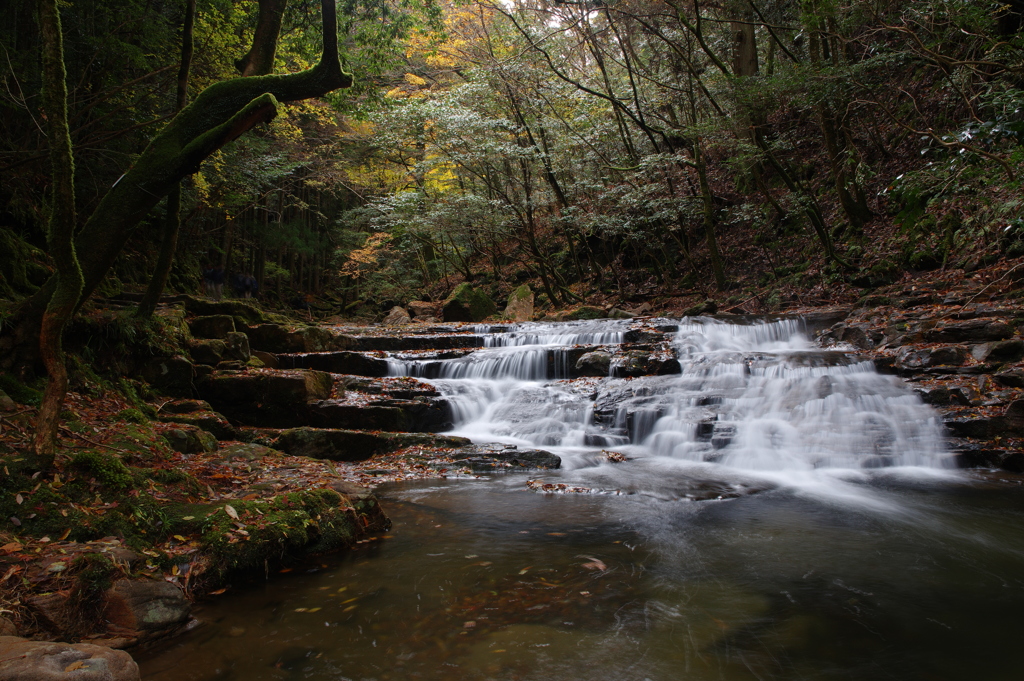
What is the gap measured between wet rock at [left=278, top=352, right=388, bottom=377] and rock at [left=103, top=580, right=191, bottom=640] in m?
7.84

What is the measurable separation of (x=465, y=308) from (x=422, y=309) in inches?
134

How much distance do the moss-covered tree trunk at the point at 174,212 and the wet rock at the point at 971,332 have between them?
431 inches

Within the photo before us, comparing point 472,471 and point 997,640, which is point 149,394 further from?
point 997,640

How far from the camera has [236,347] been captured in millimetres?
9547

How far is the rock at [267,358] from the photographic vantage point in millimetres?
10188

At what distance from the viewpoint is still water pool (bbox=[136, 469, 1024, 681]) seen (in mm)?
2789

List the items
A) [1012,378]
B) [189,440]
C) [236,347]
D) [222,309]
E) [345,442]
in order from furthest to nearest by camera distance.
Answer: [222,309] < [236,347] < [345,442] < [1012,378] < [189,440]

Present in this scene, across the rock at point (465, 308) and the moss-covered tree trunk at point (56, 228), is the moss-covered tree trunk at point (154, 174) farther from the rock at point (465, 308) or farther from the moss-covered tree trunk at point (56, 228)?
→ the rock at point (465, 308)

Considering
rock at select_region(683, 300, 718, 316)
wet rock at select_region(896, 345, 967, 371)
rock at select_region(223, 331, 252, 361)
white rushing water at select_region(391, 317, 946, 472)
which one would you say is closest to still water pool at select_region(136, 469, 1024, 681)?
white rushing water at select_region(391, 317, 946, 472)

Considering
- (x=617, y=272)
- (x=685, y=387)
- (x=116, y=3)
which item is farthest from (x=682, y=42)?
(x=116, y=3)

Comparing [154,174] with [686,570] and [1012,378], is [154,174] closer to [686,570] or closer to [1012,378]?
[686,570]

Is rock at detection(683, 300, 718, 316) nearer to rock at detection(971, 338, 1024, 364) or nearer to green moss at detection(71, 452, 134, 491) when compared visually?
rock at detection(971, 338, 1024, 364)

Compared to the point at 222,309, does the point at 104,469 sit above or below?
below

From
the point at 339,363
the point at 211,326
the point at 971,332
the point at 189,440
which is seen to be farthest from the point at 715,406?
the point at 211,326
